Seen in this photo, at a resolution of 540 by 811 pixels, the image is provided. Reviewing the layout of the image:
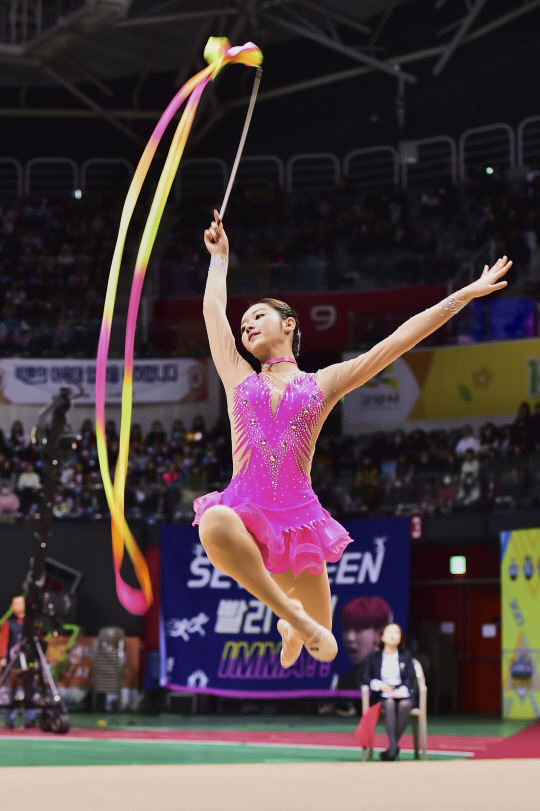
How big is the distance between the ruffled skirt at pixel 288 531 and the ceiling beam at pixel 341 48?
17.4m

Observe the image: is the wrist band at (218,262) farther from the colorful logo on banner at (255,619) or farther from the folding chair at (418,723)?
the colorful logo on banner at (255,619)

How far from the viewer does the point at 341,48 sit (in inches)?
781

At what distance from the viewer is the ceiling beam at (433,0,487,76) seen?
62.7 ft

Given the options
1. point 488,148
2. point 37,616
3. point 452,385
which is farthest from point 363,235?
point 37,616

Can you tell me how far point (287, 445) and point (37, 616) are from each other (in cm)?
711

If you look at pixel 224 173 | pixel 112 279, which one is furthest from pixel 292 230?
pixel 112 279

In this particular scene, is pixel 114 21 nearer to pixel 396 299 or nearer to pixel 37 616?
pixel 396 299

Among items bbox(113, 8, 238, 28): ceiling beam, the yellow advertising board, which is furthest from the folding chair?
bbox(113, 8, 238, 28): ceiling beam

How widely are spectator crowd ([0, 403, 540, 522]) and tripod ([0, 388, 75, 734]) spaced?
2409 millimetres

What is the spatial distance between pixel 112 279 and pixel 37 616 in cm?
691

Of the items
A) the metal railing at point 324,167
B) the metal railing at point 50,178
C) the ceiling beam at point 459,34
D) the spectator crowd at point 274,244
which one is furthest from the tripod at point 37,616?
the ceiling beam at point 459,34

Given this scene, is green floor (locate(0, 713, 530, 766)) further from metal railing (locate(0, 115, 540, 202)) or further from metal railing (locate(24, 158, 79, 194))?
metal railing (locate(24, 158, 79, 194))

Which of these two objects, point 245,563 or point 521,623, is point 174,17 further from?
point 245,563

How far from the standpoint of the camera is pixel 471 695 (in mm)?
14805
